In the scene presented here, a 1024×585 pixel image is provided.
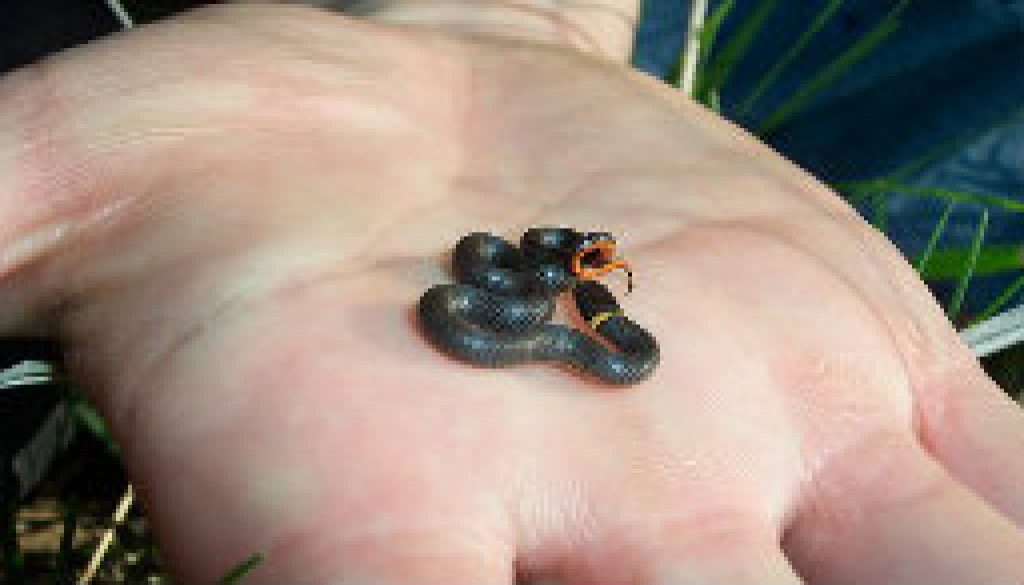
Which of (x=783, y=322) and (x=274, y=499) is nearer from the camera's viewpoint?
(x=274, y=499)

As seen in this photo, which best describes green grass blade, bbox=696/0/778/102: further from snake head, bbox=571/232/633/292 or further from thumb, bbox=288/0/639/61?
snake head, bbox=571/232/633/292

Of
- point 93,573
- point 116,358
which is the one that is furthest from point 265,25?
point 93,573

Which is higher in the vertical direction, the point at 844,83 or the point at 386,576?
the point at 386,576

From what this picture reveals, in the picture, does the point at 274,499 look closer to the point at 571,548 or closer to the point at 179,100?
the point at 571,548

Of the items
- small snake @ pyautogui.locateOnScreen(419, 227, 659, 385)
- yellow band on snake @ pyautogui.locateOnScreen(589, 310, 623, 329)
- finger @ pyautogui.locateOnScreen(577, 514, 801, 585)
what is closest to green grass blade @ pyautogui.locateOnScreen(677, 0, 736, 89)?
small snake @ pyautogui.locateOnScreen(419, 227, 659, 385)

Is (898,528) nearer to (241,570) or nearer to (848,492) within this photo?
(848,492)

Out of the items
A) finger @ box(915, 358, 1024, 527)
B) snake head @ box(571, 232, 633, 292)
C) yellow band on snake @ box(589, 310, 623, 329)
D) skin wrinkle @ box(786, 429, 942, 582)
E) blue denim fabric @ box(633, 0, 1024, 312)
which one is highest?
snake head @ box(571, 232, 633, 292)
